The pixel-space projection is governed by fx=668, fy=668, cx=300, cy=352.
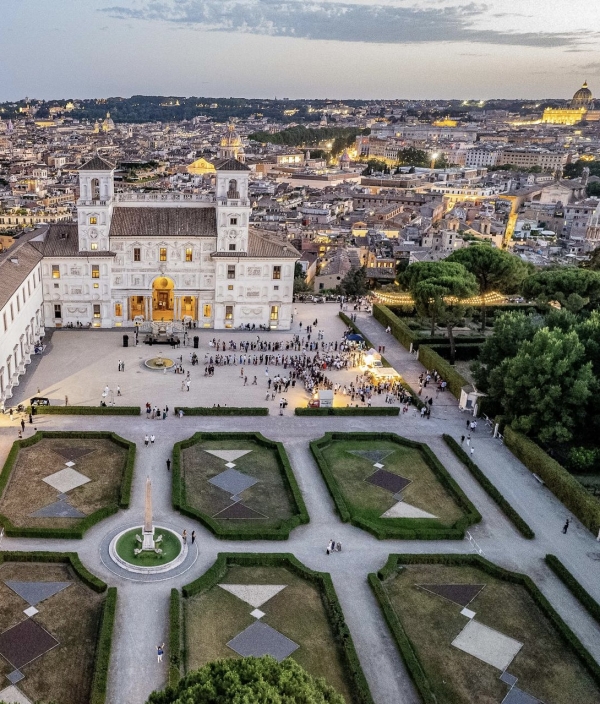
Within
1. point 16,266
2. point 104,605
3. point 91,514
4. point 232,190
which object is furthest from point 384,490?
point 232,190

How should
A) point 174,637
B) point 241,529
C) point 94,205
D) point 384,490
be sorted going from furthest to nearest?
point 94,205 < point 384,490 < point 241,529 < point 174,637

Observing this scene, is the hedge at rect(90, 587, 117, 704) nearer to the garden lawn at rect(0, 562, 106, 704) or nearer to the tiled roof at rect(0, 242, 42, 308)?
the garden lawn at rect(0, 562, 106, 704)

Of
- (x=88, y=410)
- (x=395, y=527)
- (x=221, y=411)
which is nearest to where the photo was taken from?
(x=395, y=527)

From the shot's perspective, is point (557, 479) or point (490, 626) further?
point (557, 479)

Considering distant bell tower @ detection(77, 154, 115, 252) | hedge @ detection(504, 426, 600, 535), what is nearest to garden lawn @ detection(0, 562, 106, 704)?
hedge @ detection(504, 426, 600, 535)

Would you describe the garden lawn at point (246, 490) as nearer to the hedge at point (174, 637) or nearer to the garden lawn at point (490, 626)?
the hedge at point (174, 637)

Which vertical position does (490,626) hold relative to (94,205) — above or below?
below

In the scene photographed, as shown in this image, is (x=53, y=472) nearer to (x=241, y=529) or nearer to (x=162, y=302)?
(x=241, y=529)

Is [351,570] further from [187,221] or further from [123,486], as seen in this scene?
[187,221]
